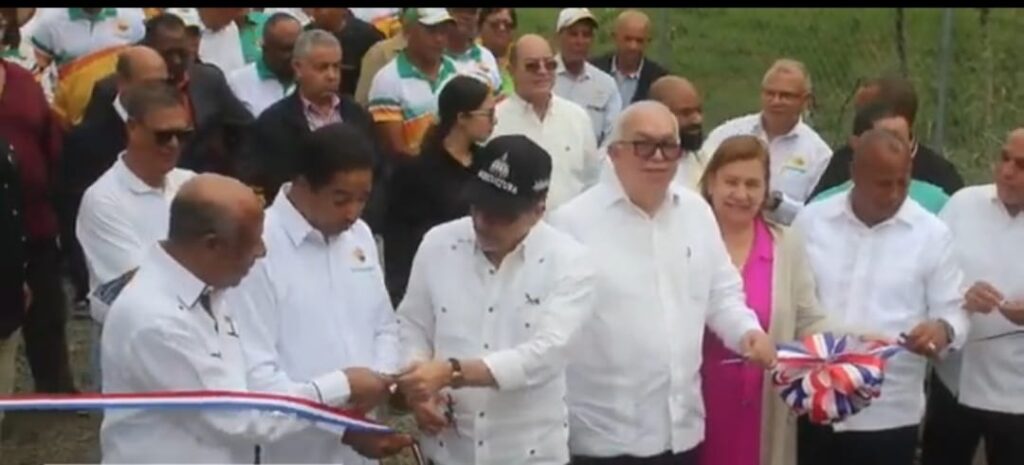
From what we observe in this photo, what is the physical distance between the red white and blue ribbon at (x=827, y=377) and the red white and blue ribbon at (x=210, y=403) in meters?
1.51

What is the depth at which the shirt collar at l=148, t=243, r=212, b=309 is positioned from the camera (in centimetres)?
456

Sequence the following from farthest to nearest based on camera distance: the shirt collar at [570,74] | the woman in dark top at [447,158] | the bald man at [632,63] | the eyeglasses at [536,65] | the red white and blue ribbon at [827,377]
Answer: the bald man at [632,63]
the shirt collar at [570,74]
the eyeglasses at [536,65]
the woman in dark top at [447,158]
the red white and blue ribbon at [827,377]

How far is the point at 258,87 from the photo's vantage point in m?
8.77

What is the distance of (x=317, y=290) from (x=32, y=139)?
3206 mm

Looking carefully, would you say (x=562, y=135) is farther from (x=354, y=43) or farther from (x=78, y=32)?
(x=78, y=32)

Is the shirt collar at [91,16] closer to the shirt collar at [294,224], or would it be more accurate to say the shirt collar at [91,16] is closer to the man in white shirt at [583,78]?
the man in white shirt at [583,78]

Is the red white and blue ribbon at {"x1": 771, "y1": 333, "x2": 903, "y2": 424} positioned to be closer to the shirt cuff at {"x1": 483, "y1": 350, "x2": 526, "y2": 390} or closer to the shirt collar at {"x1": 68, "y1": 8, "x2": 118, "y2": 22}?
the shirt cuff at {"x1": 483, "y1": 350, "x2": 526, "y2": 390}

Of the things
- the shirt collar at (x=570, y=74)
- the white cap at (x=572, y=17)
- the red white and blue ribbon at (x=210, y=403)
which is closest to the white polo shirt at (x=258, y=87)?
the shirt collar at (x=570, y=74)

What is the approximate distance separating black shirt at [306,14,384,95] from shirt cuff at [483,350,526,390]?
210 inches

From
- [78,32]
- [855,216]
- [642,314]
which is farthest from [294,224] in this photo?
[78,32]

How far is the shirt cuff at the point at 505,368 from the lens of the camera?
528cm

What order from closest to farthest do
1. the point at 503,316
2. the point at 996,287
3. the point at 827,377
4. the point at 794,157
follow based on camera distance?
the point at 503,316, the point at 827,377, the point at 996,287, the point at 794,157

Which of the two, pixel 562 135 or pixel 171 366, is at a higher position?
pixel 562 135

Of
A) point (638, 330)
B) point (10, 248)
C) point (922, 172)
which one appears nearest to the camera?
point (638, 330)
